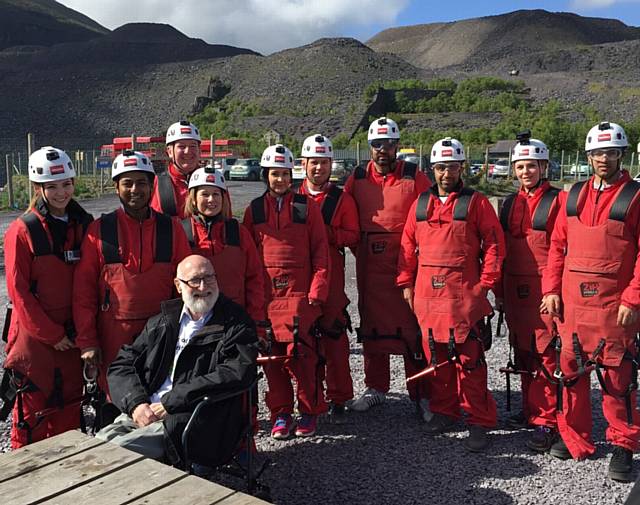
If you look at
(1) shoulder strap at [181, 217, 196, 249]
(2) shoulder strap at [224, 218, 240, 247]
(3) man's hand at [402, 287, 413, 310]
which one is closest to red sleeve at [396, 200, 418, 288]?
(3) man's hand at [402, 287, 413, 310]

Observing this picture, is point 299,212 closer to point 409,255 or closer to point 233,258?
point 233,258

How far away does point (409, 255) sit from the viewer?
17.2ft

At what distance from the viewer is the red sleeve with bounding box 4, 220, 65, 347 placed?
412cm

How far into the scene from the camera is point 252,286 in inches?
187

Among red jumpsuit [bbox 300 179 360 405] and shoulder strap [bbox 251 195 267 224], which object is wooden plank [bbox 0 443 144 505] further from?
red jumpsuit [bbox 300 179 360 405]

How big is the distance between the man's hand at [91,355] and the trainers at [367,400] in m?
2.26

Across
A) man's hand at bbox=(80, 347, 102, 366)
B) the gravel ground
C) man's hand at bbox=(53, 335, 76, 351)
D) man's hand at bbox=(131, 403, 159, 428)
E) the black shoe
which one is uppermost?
man's hand at bbox=(53, 335, 76, 351)

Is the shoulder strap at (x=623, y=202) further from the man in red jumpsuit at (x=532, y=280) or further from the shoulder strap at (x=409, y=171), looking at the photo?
the shoulder strap at (x=409, y=171)

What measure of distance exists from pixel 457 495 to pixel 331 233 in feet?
7.14

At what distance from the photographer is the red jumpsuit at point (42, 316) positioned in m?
4.16

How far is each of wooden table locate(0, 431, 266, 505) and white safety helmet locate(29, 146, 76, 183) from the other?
1706mm

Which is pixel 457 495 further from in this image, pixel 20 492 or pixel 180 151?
pixel 180 151

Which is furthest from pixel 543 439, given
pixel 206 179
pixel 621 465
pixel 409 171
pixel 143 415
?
pixel 206 179

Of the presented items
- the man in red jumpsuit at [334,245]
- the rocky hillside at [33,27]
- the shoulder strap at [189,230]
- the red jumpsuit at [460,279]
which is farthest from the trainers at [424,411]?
the rocky hillside at [33,27]
